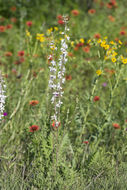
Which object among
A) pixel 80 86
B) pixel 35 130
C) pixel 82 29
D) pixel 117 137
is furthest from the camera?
pixel 82 29

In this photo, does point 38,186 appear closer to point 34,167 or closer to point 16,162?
point 34,167

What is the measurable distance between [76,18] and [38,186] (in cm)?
461

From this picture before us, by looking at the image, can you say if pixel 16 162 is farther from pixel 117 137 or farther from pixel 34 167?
pixel 117 137

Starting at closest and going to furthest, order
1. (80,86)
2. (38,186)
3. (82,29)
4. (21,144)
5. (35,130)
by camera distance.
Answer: (38,186) < (35,130) < (21,144) < (80,86) < (82,29)

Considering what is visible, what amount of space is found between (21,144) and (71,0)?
506 cm

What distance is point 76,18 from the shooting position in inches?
236

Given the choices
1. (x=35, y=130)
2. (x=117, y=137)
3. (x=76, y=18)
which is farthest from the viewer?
(x=76, y=18)

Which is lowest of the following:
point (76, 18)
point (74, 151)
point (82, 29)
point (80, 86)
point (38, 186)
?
point (38, 186)

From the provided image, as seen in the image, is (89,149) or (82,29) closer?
(89,149)

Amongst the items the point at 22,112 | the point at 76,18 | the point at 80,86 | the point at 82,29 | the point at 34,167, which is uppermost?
the point at 76,18

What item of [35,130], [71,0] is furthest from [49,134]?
[71,0]

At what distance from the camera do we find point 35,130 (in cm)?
221

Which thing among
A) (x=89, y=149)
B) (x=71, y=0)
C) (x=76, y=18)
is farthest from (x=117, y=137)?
(x=71, y=0)

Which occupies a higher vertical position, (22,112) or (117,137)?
(22,112)
